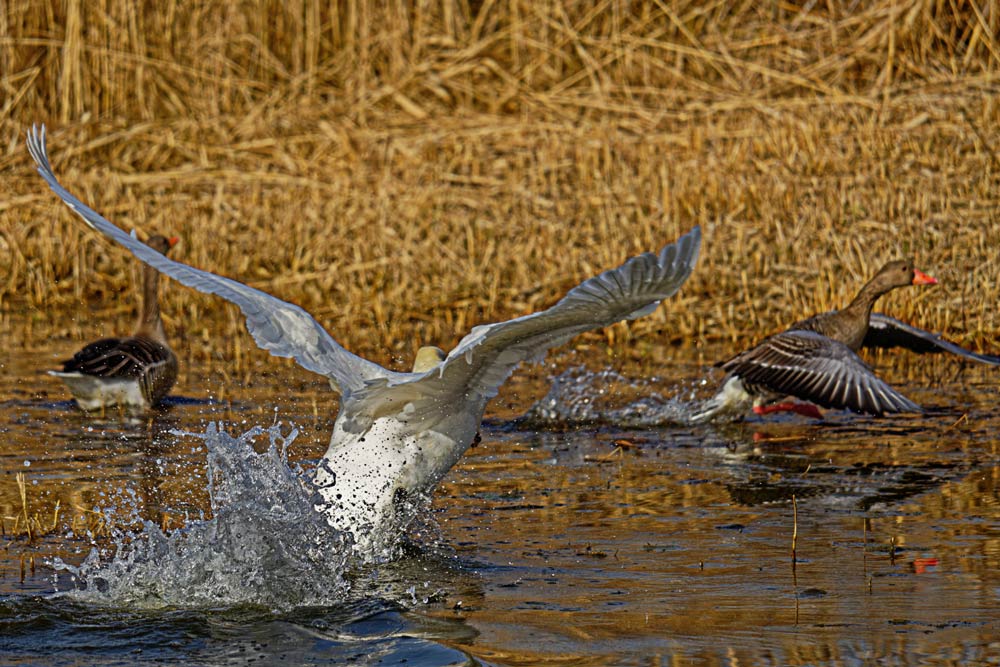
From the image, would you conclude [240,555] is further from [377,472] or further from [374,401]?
[374,401]

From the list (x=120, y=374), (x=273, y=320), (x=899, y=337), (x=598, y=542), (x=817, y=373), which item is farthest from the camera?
(x=899, y=337)

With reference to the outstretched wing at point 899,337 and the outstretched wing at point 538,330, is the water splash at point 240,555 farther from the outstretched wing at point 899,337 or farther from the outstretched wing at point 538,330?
the outstretched wing at point 899,337

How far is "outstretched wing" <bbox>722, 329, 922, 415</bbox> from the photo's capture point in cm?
755

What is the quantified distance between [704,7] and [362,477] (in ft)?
35.9

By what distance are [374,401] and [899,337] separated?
14.3 ft

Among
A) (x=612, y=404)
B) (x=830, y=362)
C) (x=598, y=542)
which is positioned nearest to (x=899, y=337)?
(x=830, y=362)

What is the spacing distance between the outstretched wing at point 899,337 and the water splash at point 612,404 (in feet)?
3.56

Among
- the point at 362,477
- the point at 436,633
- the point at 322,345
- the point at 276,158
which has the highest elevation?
the point at 276,158

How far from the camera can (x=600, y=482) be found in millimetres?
6762

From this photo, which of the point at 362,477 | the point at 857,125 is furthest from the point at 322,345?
the point at 857,125

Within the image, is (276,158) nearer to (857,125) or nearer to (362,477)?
(857,125)

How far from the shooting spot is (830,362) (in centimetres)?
786

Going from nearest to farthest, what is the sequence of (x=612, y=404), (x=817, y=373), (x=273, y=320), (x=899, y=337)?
(x=273, y=320)
(x=817, y=373)
(x=612, y=404)
(x=899, y=337)

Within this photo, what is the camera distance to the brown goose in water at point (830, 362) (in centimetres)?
764
